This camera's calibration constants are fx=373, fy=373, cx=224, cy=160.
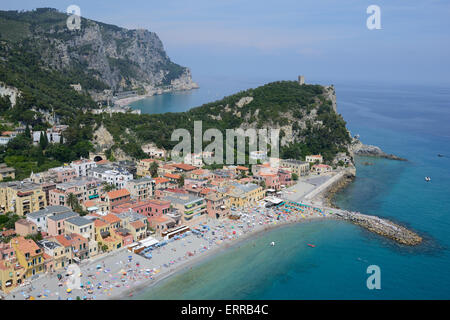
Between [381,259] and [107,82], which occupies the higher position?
[107,82]

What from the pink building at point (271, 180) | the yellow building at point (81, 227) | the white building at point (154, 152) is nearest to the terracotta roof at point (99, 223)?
the yellow building at point (81, 227)

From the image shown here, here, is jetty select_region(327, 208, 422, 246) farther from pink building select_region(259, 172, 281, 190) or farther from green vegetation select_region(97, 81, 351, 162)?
green vegetation select_region(97, 81, 351, 162)

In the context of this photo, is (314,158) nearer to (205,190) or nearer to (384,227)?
(384,227)

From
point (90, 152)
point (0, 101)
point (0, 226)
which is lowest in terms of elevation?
point (0, 226)

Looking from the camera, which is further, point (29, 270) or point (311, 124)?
point (311, 124)

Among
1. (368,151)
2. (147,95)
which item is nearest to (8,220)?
(368,151)

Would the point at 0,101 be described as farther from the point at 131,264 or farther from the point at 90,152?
the point at 131,264

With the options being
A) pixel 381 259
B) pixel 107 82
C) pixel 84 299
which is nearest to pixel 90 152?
pixel 84 299
